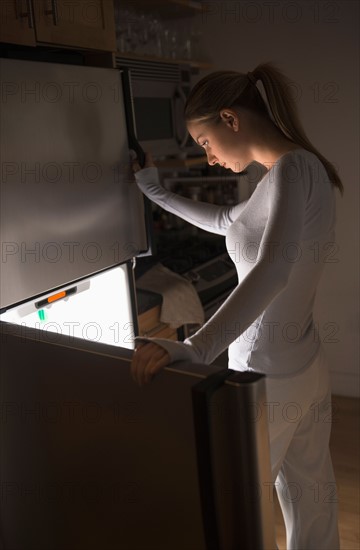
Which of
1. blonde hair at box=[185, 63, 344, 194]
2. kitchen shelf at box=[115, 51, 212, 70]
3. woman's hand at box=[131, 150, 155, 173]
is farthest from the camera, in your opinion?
kitchen shelf at box=[115, 51, 212, 70]

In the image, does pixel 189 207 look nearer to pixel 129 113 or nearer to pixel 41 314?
pixel 129 113

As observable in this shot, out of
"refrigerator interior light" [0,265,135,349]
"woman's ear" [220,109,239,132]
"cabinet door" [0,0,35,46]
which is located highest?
"cabinet door" [0,0,35,46]

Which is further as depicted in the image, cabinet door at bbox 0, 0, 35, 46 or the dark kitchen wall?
the dark kitchen wall

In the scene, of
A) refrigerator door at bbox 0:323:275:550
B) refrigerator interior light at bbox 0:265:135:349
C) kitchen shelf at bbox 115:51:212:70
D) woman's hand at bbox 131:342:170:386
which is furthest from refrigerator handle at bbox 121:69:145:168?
woman's hand at bbox 131:342:170:386

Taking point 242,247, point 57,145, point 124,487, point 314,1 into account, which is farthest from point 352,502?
point 314,1

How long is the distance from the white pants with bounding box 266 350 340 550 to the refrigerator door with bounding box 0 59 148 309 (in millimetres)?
597

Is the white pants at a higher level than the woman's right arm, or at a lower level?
lower

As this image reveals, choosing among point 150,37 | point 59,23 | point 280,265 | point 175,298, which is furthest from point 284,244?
point 150,37

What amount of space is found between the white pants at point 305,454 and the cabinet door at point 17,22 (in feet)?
3.25

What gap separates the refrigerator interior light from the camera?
180cm

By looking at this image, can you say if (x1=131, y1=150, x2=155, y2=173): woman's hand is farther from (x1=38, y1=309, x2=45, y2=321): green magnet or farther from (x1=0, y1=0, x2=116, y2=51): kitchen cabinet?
(x1=38, y1=309, x2=45, y2=321): green magnet

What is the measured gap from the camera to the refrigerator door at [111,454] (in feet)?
2.16

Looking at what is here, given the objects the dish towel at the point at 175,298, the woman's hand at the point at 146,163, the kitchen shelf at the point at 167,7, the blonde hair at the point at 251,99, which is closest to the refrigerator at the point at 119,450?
the blonde hair at the point at 251,99

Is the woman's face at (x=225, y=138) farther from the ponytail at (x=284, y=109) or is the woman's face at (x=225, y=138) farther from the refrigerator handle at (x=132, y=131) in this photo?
the refrigerator handle at (x=132, y=131)
